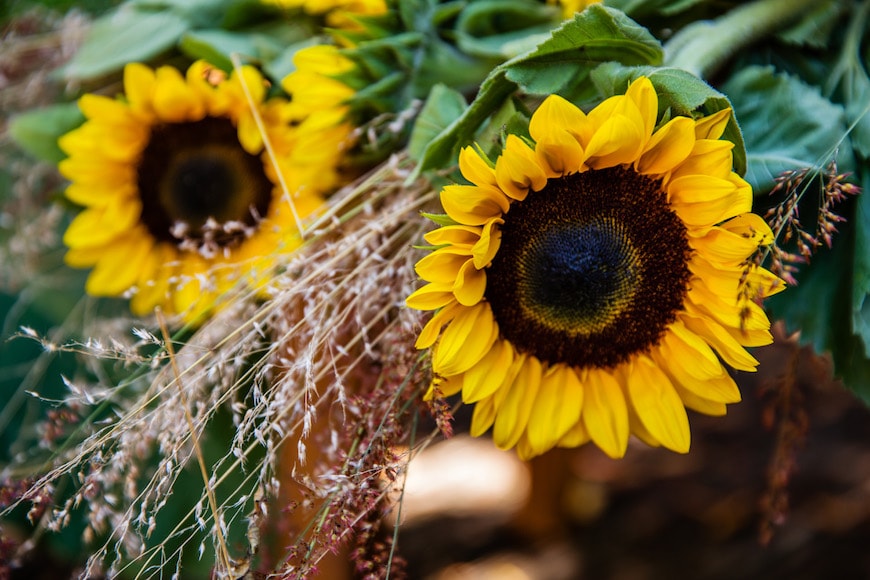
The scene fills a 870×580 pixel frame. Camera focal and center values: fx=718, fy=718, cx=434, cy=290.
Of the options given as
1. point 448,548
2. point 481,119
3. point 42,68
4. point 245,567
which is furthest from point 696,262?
point 448,548

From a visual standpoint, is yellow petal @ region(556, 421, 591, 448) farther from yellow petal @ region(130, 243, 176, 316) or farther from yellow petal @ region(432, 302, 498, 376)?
yellow petal @ region(130, 243, 176, 316)

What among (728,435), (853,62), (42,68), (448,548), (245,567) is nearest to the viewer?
(245,567)

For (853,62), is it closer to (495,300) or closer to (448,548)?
(495,300)

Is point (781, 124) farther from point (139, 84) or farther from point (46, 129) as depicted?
point (46, 129)

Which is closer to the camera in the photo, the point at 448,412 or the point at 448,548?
the point at 448,412

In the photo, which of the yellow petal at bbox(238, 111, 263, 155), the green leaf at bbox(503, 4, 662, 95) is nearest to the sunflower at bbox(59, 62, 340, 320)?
the yellow petal at bbox(238, 111, 263, 155)

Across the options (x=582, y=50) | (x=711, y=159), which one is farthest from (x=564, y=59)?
(x=711, y=159)
